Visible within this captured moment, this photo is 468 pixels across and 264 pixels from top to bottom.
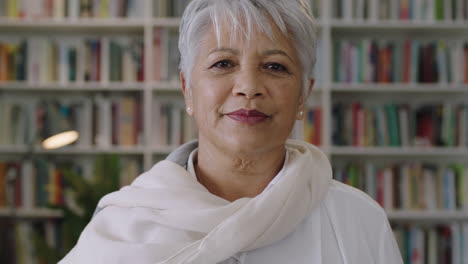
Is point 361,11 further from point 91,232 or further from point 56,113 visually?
point 91,232

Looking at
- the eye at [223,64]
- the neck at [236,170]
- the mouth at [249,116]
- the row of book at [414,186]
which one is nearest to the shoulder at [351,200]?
the neck at [236,170]

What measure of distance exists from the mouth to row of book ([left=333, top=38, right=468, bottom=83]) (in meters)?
2.26

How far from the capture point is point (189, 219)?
1.10m

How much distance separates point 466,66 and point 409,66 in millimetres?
324

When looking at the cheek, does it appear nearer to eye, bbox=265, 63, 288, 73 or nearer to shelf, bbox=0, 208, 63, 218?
eye, bbox=265, 63, 288, 73

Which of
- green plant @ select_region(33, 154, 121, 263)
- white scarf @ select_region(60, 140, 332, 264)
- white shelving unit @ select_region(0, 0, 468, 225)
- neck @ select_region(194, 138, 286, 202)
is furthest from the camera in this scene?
white shelving unit @ select_region(0, 0, 468, 225)

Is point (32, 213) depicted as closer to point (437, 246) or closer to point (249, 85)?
point (437, 246)

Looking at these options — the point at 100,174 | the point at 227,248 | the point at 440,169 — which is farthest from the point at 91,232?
the point at 440,169

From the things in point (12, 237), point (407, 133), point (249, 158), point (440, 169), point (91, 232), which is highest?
point (249, 158)

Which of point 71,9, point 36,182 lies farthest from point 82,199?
point 71,9

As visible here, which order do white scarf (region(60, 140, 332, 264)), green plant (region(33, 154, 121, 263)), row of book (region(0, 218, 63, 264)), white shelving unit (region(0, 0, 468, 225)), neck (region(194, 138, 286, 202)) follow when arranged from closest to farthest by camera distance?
white scarf (region(60, 140, 332, 264)) → neck (region(194, 138, 286, 202)) → green plant (region(33, 154, 121, 263)) → row of book (region(0, 218, 63, 264)) → white shelving unit (region(0, 0, 468, 225))

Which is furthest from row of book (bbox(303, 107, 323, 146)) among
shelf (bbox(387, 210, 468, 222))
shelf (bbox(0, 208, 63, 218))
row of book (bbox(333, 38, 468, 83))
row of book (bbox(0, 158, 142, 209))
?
shelf (bbox(0, 208, 63, 218))

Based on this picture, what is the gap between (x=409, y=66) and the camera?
3266 millimetres

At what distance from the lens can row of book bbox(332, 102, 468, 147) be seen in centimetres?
326
